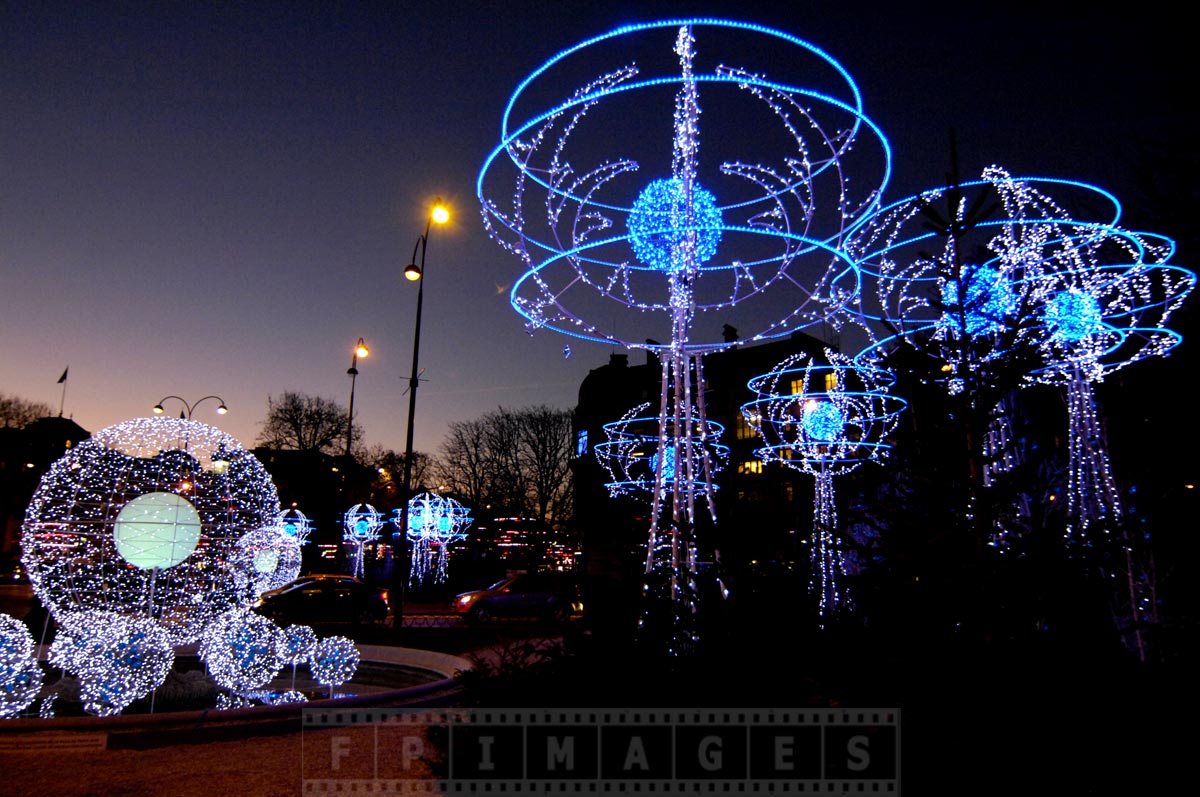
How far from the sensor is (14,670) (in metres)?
8.72

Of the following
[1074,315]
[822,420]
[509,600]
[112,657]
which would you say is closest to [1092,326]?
[1074,315]

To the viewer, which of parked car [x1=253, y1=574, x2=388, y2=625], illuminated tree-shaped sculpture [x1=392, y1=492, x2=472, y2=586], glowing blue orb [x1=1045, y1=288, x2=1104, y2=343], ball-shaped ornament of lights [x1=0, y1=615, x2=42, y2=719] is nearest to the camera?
ball-shaped ornament of lights [x1=0, y1=615, x2=42, y2=719]

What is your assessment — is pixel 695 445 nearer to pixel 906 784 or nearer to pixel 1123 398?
pixel 906 784

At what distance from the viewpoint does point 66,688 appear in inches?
408

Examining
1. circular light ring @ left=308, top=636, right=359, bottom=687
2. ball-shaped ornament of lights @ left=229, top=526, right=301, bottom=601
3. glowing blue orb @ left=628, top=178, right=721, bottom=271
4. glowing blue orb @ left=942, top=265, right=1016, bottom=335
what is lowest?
circular light ring @ left=308, top=636, right=359, bottom=687

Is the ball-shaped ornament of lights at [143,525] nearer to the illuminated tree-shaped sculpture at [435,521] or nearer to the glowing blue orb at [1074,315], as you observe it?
the glowing blue orb at [1074,315]

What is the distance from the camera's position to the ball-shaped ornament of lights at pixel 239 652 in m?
9.92

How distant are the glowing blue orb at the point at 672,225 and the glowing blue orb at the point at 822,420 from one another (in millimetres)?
8988

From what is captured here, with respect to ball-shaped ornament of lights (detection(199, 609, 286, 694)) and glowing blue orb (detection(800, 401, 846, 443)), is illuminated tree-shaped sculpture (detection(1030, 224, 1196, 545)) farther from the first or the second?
ball-shaped ornament of lights (detection(199, 609, 286, 694))

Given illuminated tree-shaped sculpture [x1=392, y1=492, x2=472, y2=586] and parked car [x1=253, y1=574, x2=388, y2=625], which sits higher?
illuminated tree-shaped sculpture [x1=392, y1=492, x2=472, y2=586]

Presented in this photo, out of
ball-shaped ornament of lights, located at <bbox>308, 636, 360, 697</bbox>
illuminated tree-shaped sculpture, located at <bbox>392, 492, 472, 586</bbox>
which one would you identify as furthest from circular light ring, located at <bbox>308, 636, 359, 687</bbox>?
illuminated tree-shaped sculpture, located at <bbox>392, 492, 472, 586</bbox>

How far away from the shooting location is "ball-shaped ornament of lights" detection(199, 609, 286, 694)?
9.92 m

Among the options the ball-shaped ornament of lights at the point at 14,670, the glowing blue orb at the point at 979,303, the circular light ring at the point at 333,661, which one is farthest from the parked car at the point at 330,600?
the glowing blue orb at the point at 979,303

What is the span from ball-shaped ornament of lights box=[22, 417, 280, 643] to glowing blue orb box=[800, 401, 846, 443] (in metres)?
10.7
